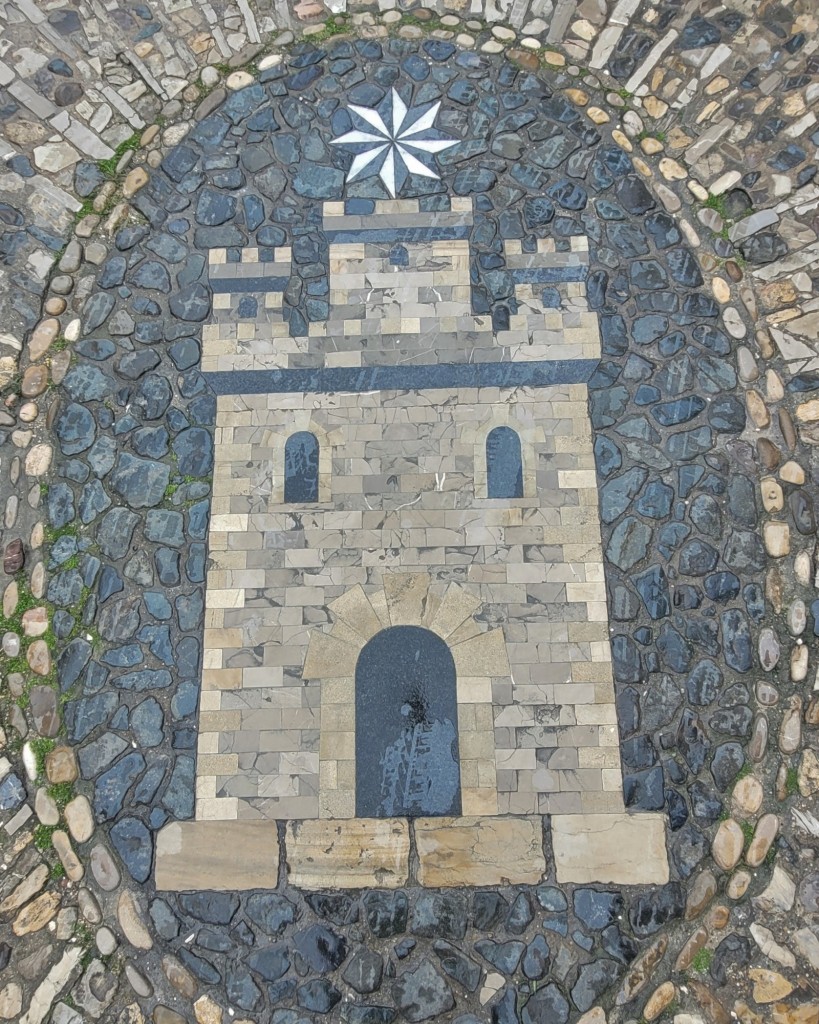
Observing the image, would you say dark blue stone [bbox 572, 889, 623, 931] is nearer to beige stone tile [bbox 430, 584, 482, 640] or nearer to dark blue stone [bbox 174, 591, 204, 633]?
beige stone tile [bbox 430, 584, 482, 640]

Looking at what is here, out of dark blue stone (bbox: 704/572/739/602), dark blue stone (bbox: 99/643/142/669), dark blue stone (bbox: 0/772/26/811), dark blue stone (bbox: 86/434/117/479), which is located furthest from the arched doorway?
dark blue stone (bbox: 86/434/117/479)

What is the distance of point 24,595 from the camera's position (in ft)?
26.2

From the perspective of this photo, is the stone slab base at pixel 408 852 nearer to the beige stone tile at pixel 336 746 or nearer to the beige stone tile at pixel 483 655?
the beige stone tile at pixel 336 746

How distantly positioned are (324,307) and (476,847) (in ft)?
17.5

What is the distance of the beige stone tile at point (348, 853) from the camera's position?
7.24 metres

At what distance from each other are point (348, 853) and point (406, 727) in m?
1.16

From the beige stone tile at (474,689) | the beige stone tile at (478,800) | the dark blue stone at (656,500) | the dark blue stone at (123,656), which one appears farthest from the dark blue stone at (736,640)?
the dark blue stone at (123,656)

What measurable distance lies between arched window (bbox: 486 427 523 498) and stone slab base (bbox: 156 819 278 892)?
12.0ft

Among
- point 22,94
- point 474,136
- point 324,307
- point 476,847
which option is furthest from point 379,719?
point 22,94

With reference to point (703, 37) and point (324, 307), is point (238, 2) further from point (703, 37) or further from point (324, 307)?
point (703, 37)

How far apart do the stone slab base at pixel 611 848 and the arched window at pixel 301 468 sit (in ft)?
12.1

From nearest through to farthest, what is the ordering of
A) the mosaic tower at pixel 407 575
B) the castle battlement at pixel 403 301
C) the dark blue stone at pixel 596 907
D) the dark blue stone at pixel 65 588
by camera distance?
1. the dark blue stone at pixel 596 907
2. the mosaic tower at pixel 407 575
3. the dark blue stone at pixel 65 588
4. the castle battlement at pixel 403 301

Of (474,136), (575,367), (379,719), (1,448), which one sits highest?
(474,136)

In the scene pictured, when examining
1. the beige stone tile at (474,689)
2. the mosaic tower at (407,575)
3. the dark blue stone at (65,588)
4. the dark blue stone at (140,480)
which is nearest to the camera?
the mosaic tower at (407,575)
